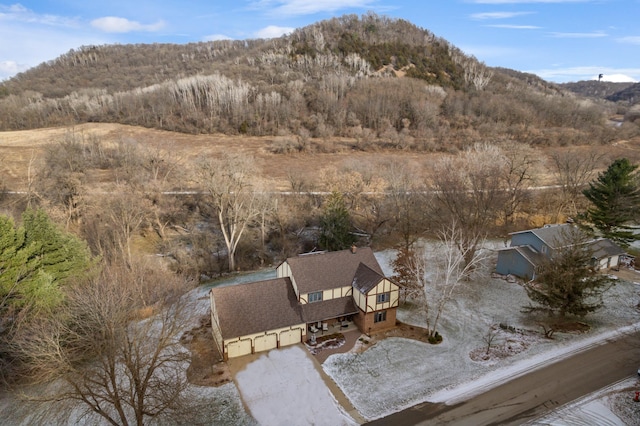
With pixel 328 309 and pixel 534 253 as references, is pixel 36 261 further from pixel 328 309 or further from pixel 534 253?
pixel 534 253

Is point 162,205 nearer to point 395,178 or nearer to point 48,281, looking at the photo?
point 48,281

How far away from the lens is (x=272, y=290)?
2377 cm

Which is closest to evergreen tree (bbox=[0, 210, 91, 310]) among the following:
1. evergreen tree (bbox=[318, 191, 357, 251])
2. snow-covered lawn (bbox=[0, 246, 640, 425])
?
snow-covered lawn (bbox=[0, 246, 640, 425])

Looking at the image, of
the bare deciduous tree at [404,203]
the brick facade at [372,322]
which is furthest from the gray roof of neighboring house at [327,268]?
the bare deciduous tree at [404,203]

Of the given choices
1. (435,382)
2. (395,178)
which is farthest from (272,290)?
(395,178)

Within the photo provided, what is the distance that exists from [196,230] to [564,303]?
33298 mm

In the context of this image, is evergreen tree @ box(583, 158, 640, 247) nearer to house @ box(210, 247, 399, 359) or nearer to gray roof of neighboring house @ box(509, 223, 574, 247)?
gray roof of neighboring house @ box(509, 223, 574, 247)

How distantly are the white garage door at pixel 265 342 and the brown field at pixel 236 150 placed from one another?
25.9m

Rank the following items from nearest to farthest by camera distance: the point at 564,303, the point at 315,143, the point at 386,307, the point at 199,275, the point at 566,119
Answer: the point at 564,303
the point at 386,307
the point at 199,275
the point at 315,143
the point at 566,119

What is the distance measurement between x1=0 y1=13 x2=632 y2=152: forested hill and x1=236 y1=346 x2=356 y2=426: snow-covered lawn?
168 feet

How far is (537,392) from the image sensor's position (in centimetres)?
1872

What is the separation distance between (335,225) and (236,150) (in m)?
38.6

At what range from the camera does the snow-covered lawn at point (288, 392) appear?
57.8ft

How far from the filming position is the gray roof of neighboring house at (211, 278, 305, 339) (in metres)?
21.9
